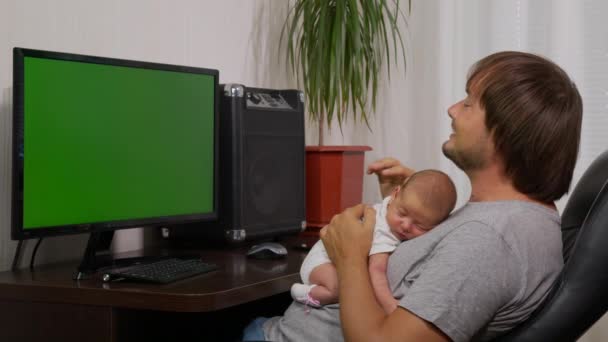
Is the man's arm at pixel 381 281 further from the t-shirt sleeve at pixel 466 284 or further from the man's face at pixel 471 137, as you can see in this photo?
the man's face at pixel 471 137

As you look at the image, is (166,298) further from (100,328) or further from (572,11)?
(572,11)

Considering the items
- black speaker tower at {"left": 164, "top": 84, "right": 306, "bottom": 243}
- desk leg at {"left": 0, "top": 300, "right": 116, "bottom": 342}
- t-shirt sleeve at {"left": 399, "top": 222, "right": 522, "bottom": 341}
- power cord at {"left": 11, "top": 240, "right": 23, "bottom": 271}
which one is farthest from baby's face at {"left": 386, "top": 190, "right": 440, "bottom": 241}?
power cord at {"left": 11, "top": 240, "right": 23, "bottom": 271}

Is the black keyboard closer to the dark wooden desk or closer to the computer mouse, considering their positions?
the dark wooden desk

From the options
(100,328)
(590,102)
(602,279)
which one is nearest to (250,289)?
(100,328)

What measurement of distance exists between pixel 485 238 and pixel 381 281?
23cm

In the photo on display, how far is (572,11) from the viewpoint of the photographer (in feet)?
9.23

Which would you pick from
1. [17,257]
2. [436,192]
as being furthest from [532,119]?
[17,257]

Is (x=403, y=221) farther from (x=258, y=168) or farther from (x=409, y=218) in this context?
(x=258, y=168)

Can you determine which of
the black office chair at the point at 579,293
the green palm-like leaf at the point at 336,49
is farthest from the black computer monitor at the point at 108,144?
the black office chair at the point at 579,293

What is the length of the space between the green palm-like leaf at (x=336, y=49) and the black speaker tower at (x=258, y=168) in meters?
0.38

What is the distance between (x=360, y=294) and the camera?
1350 mm

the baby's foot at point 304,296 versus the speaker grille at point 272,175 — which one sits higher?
the speaker grille at point 272,175

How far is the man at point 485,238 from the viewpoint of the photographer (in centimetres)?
125

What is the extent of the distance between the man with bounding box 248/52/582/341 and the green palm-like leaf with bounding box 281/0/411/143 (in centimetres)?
132
